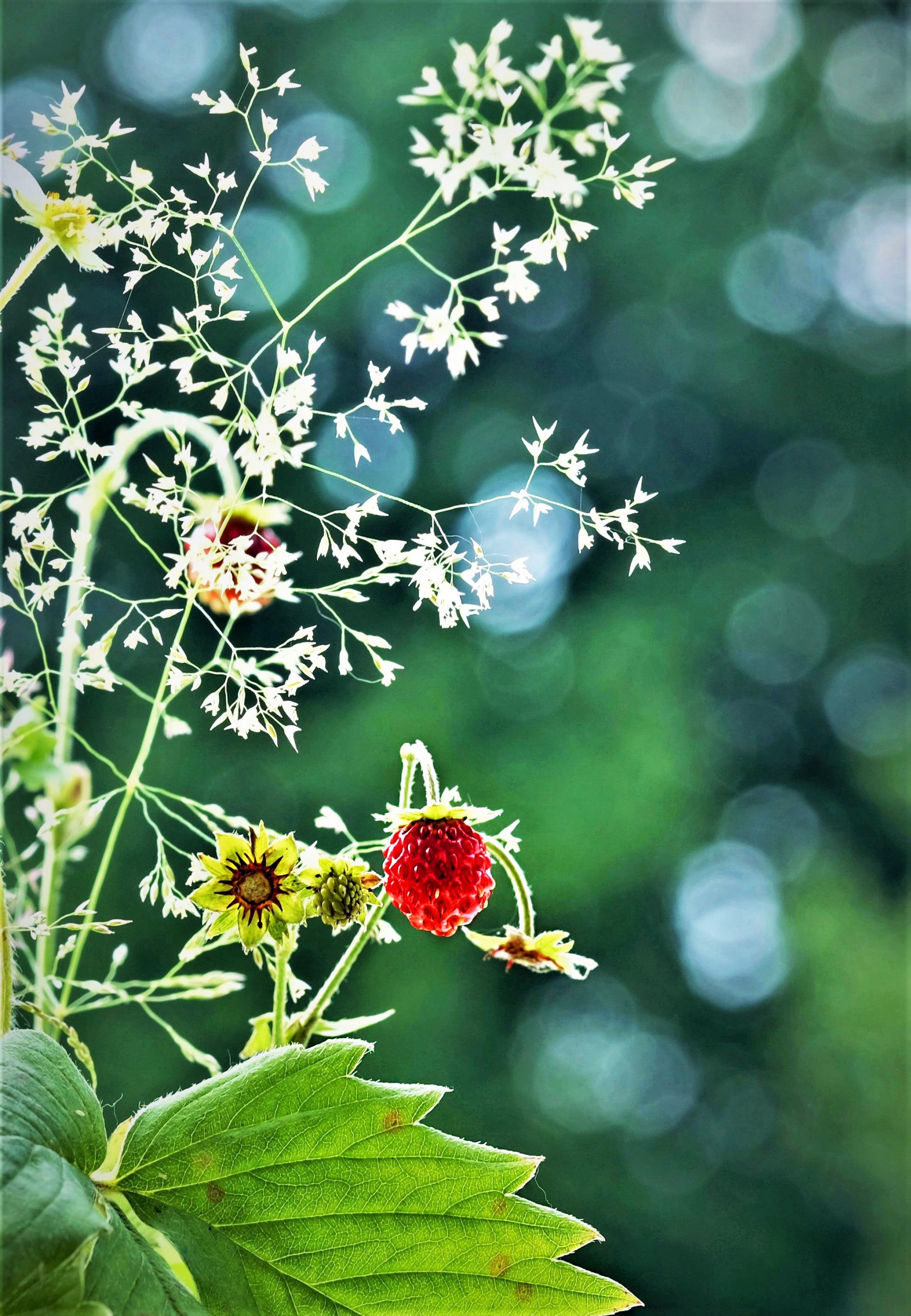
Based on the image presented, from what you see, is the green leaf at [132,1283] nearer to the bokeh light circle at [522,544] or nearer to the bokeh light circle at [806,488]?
the bokeh light circle at [522,544]

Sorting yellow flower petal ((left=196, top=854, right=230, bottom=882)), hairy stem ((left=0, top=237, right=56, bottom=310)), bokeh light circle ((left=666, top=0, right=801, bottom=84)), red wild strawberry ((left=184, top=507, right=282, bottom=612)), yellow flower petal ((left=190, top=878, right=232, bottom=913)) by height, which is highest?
bokeh light circle ((left=666, top=0, right=801, bottom=84))

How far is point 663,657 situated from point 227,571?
182 centimetres

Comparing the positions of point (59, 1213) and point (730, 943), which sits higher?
point (59, 1213)

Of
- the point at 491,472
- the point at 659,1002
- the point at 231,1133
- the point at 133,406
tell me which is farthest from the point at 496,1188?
the point at 659,1002

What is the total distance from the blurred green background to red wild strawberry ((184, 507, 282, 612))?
1129 millimetres

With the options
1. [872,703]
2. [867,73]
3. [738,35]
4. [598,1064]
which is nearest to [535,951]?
[598,1064]

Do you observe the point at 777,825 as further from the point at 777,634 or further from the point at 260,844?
the point at 260,844

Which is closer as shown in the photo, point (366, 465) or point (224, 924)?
point (224, 924)

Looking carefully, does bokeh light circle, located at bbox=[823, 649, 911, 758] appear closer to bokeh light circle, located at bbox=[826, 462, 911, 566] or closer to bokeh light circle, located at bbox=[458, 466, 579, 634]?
bokeh light circle, located at bbox=[826, 462, 911, 566]

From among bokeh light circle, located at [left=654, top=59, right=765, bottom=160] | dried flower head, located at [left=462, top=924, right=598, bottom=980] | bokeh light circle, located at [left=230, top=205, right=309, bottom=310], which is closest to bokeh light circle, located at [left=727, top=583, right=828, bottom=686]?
bokeh light circle, located at [left=654, top=59, right=765, bottom=160]

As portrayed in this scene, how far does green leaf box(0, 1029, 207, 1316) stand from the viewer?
0.16 meters

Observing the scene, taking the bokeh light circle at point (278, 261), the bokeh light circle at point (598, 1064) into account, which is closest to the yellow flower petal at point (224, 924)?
the bokeh light circle at point (278, 261)

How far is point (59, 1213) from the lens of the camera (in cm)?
17

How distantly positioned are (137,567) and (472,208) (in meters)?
0.77
